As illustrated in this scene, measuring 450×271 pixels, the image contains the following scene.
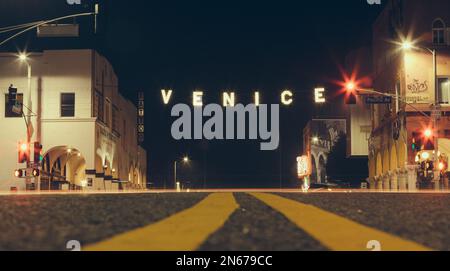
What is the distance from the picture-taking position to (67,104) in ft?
189

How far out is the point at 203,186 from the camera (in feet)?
383

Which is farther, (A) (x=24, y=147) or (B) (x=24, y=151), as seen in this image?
(A) (x=24, y=147)

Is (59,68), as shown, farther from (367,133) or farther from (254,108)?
(367,133)

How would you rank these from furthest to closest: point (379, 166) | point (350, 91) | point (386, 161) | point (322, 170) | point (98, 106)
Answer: point (322, 170)
point (379, 166)
point (98, 106)
point (386, 161)
point (350, 91)

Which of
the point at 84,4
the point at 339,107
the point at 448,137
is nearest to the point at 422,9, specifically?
the point at 448,137

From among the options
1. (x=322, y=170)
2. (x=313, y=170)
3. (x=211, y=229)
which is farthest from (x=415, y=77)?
(x=313, y=170)

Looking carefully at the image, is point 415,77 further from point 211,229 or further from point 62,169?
point 211,229

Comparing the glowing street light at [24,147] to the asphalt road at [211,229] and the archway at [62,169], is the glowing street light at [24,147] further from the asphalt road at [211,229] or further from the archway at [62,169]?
the asphalt road at [211,229]

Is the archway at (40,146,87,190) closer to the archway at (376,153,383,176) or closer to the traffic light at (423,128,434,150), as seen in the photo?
the archway at (376,153,383,176)
